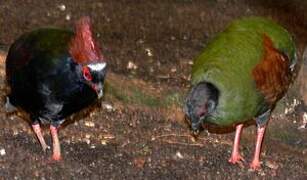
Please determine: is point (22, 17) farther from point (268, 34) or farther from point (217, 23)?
point (268, 34)

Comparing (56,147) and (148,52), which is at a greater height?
(148,52)

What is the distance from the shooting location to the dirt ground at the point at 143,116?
586cm

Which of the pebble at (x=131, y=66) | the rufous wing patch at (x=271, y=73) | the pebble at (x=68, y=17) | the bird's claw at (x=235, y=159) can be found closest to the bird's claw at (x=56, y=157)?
the pebble at (x=131, y=66)

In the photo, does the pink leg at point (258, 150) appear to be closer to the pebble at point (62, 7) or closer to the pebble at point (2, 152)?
the pebble at point (2, 152)

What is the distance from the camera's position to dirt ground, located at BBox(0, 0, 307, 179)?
586cm

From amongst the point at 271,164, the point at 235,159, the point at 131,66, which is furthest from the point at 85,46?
the point at 271,164

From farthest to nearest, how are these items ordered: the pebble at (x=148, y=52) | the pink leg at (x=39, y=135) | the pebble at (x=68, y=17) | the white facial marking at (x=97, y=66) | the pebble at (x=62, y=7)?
the pebble at (x=62, y=7), the pebble at (x=68, y=17), the pebble at (x=148, y=52), the pink leg at (x=39, y=135), the white facial marking at (x=97, y=66)

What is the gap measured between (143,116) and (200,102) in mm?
1301

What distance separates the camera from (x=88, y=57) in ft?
16.7

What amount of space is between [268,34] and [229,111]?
775 mm

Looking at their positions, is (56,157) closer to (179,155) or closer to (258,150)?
(179,155)

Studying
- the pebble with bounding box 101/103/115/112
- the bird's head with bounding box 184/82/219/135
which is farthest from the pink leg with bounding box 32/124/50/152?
the bird's head with bounding box 184/82/219/135

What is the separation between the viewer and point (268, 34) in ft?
18.9

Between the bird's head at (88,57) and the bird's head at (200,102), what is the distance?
0.60 m
